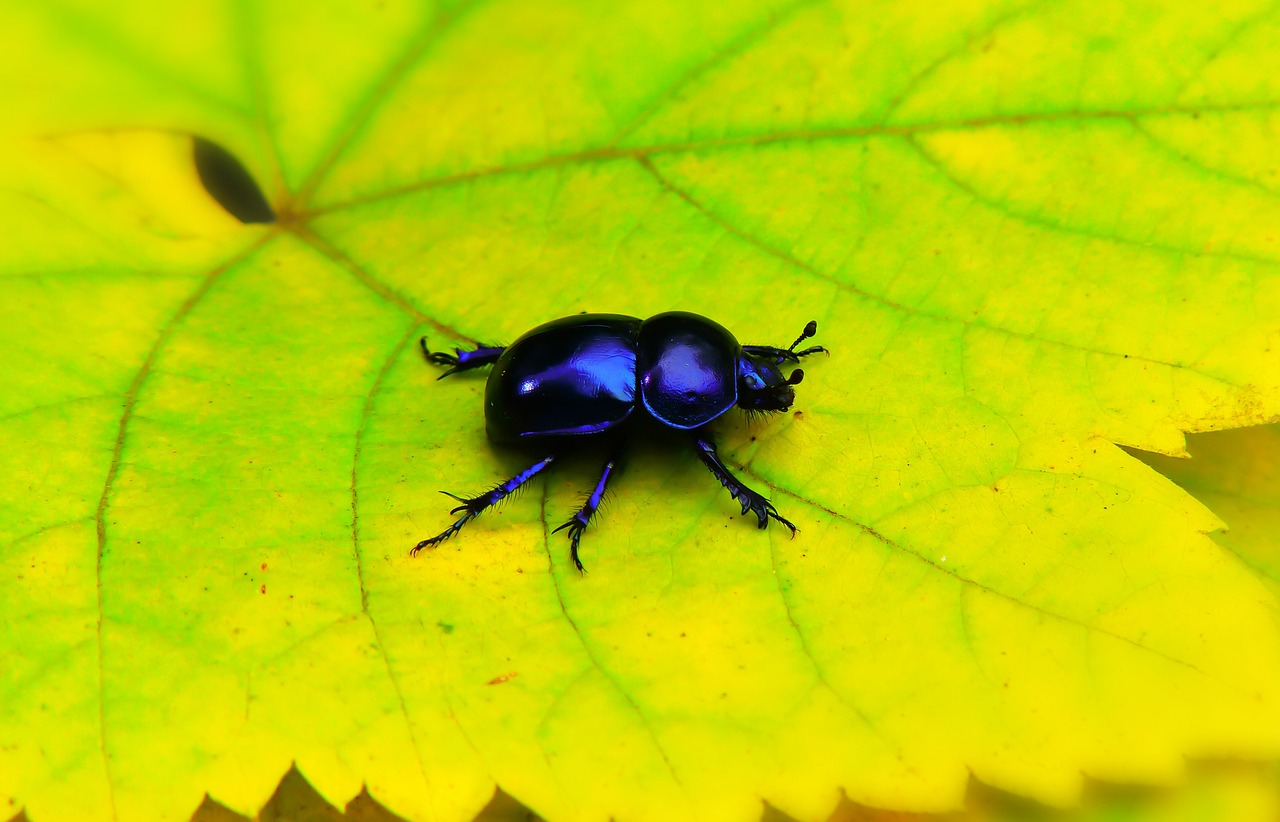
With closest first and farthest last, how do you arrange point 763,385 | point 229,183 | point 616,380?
point 763,385
point 616,380
point 229,183

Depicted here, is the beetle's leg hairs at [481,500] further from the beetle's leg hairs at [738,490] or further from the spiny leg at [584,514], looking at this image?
the beetle's leg hairs at [738,490]

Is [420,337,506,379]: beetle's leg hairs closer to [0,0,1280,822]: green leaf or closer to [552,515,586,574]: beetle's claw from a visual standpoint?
[0,0,1280,822]: green leaf

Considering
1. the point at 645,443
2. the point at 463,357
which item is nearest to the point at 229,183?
the point at 463,357

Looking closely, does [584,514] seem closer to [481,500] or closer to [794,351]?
[481,500]

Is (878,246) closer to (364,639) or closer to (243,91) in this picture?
(364,639)

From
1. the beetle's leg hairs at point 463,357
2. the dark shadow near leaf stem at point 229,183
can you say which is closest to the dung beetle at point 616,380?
the beetle's leg hairs at point 463,357

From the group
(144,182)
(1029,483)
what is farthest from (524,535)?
(144,182)
